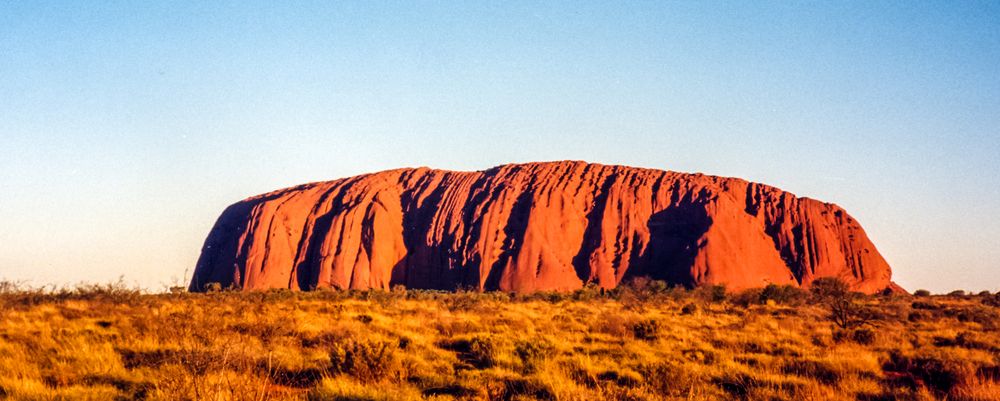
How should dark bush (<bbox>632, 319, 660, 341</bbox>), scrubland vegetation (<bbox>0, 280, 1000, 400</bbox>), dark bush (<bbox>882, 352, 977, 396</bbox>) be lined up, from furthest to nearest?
dark bush (<bbox>632, 319, 660, 341</bbox>) < dark bush (<bbox>882, 352, 977, 396</bbox>) < scrubland vegetation (<bbox>0, 280, 1000, 400</bbox>)

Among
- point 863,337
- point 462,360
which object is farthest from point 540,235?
point 462,360

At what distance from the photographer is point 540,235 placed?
51.9 metres

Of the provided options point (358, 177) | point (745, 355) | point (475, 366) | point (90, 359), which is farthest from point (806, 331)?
point (358, 177)

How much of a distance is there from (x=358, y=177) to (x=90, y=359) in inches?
2340

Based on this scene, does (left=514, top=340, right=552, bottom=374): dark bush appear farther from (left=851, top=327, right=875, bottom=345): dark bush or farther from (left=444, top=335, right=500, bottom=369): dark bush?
(left=851, top=327, right=875, bottom=345): dark bush

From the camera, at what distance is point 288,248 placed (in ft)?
183

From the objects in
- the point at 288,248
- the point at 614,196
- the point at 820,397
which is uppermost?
the point at 614,196

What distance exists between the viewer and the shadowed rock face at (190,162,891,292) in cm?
4981

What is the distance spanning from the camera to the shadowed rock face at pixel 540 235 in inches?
1961

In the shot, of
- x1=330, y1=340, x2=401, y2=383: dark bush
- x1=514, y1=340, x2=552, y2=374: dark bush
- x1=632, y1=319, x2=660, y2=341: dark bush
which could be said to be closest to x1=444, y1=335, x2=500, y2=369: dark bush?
x1=514, y1=340, x2=552, y2=374: dark bush

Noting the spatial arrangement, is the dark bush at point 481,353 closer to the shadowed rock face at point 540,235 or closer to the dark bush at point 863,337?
the dark bush at point 863,337

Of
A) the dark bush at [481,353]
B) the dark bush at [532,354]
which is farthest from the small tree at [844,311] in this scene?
the dark bush at [481,353]

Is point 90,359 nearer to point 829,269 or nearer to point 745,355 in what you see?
point 745,355

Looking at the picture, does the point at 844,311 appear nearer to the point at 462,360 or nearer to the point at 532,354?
the point at 532,354
